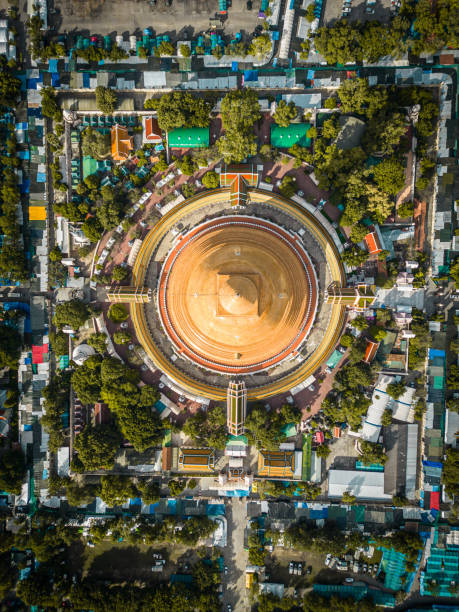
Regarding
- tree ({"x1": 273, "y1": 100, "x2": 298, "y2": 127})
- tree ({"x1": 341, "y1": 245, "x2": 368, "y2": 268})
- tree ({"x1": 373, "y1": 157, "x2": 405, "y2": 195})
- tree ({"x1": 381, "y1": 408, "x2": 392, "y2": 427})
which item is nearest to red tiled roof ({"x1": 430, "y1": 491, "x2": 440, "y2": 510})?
tree ({"x1": 381, "y1": 408, "x2": 392, "y2": 427})

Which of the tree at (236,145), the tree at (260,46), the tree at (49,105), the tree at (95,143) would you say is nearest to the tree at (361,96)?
the tree at (260,46)

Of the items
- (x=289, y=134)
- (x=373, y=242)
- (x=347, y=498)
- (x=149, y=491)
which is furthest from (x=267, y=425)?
(x=289, y=134)

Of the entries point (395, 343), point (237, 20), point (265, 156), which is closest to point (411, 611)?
point (395, 343)

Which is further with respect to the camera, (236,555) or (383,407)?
(236,555)

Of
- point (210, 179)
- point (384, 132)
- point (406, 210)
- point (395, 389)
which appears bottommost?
point (395, 389)

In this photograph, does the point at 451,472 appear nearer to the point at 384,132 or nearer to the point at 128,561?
the point at 384,132

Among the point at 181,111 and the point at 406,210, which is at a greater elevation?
the point at 181,111

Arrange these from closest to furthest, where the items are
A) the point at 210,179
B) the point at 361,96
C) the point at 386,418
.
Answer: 1. the point at 361,96
2. the point at 210,179
3. the point at 386,418
